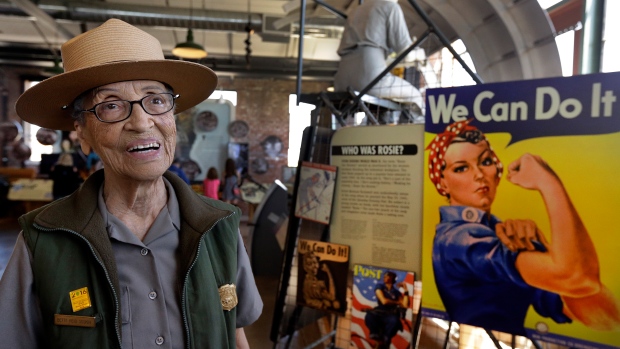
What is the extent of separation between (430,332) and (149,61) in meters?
3.29

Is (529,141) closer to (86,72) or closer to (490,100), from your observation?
(490,100)

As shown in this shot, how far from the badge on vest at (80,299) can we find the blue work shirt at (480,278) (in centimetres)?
120

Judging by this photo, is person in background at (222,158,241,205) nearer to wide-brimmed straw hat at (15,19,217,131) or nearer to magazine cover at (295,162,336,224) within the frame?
magazine cover at (295,162,336,224)

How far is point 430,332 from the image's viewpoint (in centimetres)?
378

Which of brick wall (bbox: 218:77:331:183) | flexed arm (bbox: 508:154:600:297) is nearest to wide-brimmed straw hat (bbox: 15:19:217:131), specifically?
flexed arm (bbox: 508:154:600:297)

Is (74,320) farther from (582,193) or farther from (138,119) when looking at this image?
(582,193)

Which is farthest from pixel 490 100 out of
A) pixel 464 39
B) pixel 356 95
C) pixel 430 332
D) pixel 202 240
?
pixel 430 332

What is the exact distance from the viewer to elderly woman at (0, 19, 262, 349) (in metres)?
1.15

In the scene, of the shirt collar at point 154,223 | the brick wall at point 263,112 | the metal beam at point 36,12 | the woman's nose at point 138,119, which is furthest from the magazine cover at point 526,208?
the brick wall at point 263,112

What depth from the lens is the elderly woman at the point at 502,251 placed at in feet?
4.97

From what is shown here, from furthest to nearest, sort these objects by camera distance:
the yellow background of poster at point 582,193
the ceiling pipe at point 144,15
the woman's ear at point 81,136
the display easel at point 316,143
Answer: the ceiling pipe at point 144,15 → the display easel at point 316,143 → the yellow background of poster at point 582,193 → the woman's ear at point 81,136

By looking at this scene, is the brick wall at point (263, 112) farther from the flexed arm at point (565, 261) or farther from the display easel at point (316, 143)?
the flexed arm at point (565, 261)

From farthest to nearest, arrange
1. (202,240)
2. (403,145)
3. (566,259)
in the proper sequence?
(403,145), (566,259), (202,240)

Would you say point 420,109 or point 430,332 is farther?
point 430,332
